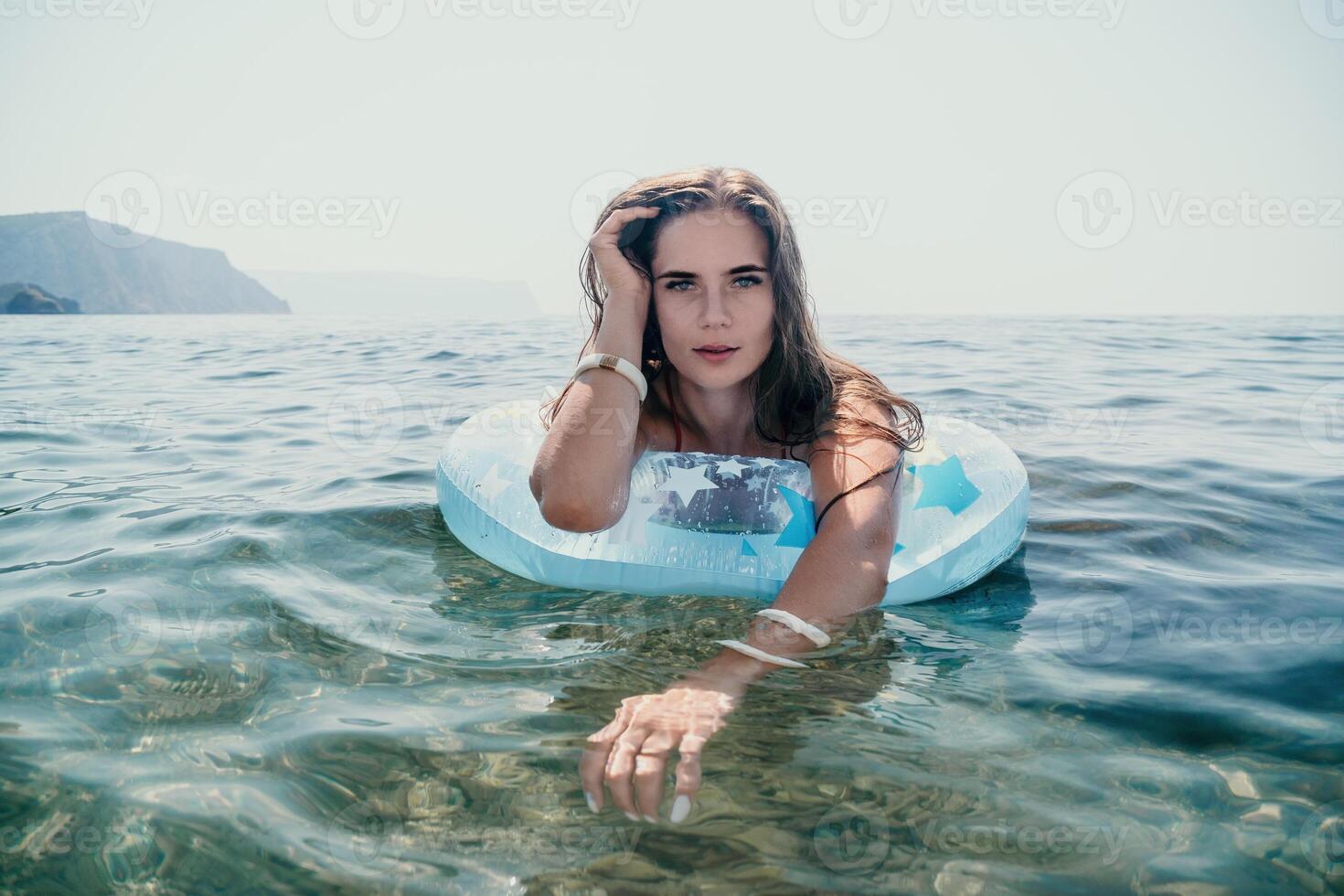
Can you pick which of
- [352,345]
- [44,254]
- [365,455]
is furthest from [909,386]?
[44,254]

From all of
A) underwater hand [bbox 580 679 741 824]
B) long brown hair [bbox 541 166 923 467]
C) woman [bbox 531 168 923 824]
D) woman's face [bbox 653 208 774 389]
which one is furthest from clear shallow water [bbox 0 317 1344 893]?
woman's face [bbox 653 208 774 389]

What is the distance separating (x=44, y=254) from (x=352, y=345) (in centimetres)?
8145

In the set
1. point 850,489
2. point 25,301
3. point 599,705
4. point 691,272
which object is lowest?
point 599,705

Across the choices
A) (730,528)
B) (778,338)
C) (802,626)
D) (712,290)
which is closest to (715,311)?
(712,290)

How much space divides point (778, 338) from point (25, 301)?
4635cm

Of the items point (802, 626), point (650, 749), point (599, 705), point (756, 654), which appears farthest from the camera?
point (802, 626)

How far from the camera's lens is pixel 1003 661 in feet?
8.13

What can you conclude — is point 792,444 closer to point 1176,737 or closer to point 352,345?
point 1176,737

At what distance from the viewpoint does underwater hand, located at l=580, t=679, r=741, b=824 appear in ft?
5.59

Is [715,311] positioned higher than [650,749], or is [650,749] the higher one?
[715,311]

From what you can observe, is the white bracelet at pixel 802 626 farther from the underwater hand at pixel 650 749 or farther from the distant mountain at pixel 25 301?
the distant mountain at pixel 25 301

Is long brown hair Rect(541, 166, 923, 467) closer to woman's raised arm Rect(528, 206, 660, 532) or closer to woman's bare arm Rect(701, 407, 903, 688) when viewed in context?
woman's raised arm Rect(528, 206, 660, 532)

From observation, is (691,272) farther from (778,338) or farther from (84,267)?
(84,267)

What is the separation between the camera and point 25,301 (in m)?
39.4
